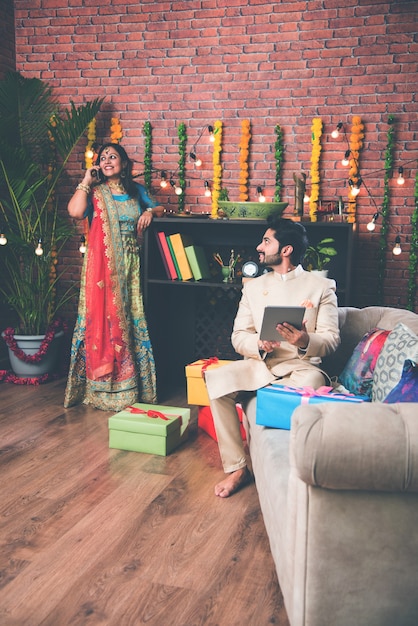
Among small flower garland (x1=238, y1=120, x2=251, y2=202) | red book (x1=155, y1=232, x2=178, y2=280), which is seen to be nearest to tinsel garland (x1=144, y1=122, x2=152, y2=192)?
red book (x1=155, y1=232, x2=178, y2=280)

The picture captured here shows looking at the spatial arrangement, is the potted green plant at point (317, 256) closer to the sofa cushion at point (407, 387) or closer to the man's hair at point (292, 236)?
the man's hair at point (292, 236)

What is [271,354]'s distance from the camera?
2.71 meters

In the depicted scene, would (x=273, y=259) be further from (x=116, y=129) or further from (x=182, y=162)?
(x=116, y=129)

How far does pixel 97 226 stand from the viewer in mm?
3840

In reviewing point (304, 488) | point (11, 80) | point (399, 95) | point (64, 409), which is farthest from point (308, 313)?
point (11, 80)

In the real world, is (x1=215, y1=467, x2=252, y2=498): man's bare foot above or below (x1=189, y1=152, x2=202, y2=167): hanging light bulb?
below

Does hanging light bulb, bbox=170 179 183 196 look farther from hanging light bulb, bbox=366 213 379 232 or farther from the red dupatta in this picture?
hanging light bulb, bbox=366 213 379 232

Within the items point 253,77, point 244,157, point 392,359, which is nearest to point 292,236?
point 392,359

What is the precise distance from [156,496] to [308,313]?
42.4 inches

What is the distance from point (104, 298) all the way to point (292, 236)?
1.51 meters

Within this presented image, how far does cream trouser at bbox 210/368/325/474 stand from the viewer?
265 cm

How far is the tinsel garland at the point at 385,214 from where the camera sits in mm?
4168

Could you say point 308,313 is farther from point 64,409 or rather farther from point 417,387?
point 64,409

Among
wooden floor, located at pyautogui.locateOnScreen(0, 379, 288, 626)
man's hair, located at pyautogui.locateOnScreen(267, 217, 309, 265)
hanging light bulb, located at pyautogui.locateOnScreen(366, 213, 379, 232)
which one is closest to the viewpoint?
wooden floor, located at pyautogui.locateOnScreen(0, 379, 288, 626)
